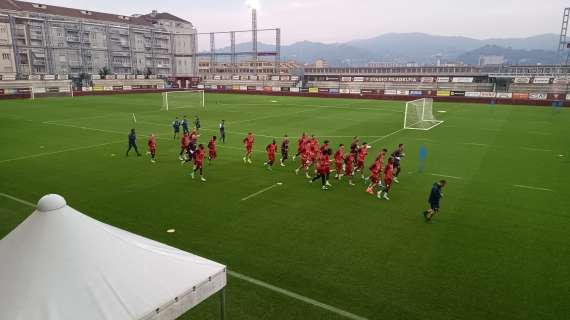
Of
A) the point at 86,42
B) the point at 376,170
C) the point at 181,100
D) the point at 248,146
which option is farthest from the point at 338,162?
the point at 86,42

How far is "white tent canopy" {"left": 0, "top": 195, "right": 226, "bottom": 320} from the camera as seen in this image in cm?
453

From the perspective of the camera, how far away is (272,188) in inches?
647

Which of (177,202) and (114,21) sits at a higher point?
(114,21)

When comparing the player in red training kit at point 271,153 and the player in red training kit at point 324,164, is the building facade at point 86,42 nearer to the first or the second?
the player in red training kit at point 271,153

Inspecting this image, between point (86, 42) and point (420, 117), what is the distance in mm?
100310

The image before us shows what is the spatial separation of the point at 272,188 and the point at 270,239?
209 inches

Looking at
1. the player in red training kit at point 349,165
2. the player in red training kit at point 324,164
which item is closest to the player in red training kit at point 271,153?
the player in red training kit at point 324,164

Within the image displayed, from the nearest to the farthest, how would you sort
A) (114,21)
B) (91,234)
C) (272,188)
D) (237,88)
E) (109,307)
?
(109,307) → (91,234) → (272,188) → (237,88) → (114,21)

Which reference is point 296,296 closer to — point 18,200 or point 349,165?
point 349,165

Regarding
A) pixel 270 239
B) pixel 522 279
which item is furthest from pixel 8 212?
pixel 522 279

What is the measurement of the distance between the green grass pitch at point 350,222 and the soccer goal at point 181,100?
26567 millimetres

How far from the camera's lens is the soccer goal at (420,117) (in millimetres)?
36375

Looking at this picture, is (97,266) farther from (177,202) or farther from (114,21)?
(114,21)

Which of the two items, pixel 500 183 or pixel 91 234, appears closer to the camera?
pixel 91 234
